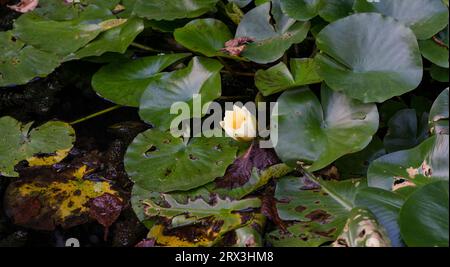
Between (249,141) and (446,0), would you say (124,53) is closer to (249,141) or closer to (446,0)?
(249,141)

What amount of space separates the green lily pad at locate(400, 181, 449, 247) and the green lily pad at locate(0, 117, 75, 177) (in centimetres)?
103

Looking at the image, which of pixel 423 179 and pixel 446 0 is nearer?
pixel 423 179

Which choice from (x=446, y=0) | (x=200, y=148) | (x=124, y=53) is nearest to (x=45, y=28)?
(x=124, y=53)

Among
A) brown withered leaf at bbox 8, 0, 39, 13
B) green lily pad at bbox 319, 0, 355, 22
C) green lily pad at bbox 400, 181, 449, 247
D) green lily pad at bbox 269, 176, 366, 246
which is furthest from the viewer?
brown withered leaf at bbox 8, 0, 39, 13

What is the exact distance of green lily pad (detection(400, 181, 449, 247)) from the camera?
1.03 m

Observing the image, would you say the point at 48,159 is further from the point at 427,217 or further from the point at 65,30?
the point at 427,217

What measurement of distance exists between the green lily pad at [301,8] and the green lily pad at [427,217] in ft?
2.33

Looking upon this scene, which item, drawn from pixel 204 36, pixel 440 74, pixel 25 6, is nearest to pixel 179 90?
pixel 204 36

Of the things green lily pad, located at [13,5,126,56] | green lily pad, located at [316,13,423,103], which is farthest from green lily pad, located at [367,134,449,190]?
green lily pad, located at [13,5,126,56]

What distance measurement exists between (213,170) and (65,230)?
431 mm

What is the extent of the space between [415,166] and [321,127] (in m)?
0.28

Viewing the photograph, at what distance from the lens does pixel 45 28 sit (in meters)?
1.95

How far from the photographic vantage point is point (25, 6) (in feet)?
7.27

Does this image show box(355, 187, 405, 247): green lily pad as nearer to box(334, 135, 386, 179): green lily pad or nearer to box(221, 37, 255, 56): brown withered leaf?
box(334, 135, 386, 179): green lily pad
